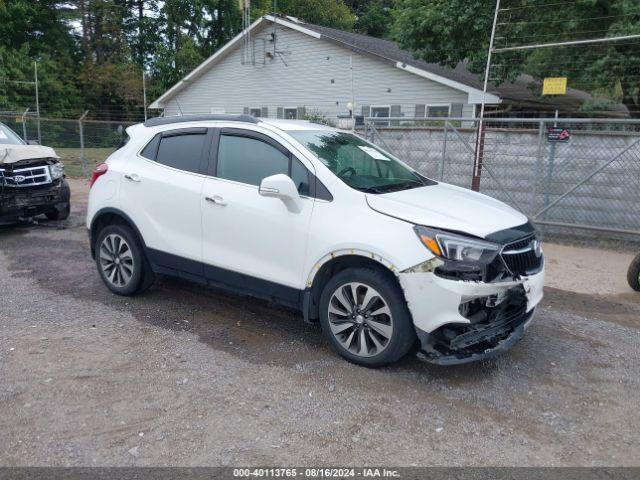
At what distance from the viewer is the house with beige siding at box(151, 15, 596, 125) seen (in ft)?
58.0

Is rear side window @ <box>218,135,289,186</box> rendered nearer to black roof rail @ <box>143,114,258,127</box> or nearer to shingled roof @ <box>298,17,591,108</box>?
black roof rail @ <box>143,114,258,127</box>

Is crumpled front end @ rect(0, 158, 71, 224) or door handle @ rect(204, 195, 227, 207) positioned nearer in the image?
door handle @ rect(204, 195, 227, 207)

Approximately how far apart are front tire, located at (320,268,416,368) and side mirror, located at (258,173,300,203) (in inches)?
29.2

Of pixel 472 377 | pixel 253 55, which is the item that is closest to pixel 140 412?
pixel 472 377

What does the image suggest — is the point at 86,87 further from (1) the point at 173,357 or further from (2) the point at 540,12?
(1) the point at 173,357

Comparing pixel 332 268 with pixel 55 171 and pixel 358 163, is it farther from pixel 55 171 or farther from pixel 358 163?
pixel 55 171

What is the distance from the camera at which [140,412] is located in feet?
11.5

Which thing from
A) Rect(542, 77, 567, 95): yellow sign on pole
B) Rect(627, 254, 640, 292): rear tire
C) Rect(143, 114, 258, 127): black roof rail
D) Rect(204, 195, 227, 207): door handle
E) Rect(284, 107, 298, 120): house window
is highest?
Rect(542, 77, 567, 95): yellow sign on pole

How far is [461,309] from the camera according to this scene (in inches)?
144

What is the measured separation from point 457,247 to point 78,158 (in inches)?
644

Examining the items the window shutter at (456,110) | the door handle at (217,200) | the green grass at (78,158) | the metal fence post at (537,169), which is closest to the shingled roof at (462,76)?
the window shutter at (456,110)

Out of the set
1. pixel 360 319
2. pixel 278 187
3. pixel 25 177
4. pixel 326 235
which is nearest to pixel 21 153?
pixel 25 177

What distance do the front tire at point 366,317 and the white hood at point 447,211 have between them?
18.8 inches

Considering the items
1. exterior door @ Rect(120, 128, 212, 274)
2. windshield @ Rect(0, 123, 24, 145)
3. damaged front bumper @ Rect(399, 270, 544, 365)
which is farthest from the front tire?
windshield @ Rect(0, 123, 24, 145)
